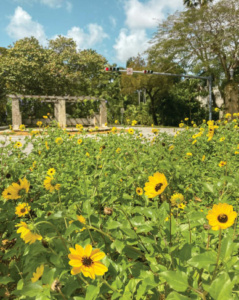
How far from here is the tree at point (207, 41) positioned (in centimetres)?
1875

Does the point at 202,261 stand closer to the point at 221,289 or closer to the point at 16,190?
the point at 221,289

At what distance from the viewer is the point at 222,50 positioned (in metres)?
19.5

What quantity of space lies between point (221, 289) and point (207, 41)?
838 inches

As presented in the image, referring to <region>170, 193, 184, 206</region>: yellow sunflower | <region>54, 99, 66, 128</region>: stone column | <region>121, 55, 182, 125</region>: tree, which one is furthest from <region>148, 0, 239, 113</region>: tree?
<region>170, 193, 184, 206</region>: yellow sunflower

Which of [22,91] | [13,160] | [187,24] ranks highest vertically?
[187,24]

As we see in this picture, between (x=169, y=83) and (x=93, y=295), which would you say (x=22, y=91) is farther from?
(x=93, y=295)

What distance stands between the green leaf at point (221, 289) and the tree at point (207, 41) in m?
20.6

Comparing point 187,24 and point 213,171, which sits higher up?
point 187,24

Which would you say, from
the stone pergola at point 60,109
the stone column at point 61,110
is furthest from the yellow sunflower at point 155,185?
the stone column at point 61,110

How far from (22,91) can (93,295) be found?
31118 millimetres

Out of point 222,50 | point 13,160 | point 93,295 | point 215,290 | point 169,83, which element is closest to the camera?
point 215,290

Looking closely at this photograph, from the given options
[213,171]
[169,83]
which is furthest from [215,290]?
[169,83]

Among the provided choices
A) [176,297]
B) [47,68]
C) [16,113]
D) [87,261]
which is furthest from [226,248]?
[47,68]

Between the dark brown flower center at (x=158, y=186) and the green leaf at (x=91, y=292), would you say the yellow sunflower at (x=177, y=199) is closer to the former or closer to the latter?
the dark brown flower center at (x=158, y=186)
